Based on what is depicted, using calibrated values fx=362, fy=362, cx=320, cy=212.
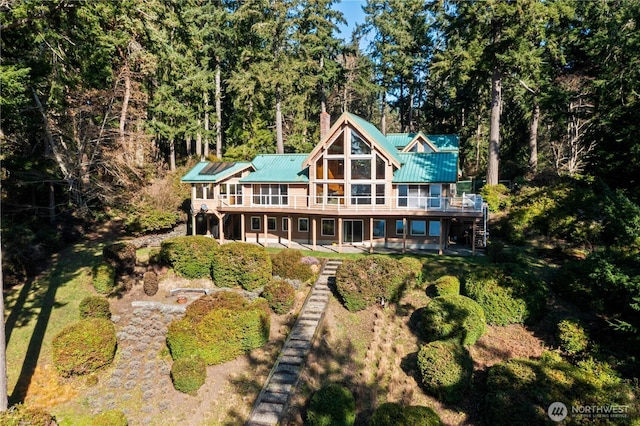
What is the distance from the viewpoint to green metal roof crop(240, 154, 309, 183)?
2798 centimetres

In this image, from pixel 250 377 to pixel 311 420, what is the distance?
405cm

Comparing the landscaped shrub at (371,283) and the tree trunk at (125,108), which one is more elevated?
the tree trunk at (125,108)

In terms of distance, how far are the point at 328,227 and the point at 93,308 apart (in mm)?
16435

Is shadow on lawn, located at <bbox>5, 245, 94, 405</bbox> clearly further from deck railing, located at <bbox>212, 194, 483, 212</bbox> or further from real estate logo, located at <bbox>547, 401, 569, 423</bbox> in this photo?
real estate logo, located at <bbox>547, 401, 569, 423</bbox>

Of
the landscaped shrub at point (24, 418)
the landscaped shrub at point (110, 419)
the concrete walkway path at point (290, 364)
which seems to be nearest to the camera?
the landscaped shrub at point (24, 418)

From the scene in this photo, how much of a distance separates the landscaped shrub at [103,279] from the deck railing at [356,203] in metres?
9.24

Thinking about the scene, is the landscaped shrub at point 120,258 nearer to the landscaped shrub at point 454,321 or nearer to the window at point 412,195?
the landscaped shrub at point 454,321

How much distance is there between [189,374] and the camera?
13.9 metres

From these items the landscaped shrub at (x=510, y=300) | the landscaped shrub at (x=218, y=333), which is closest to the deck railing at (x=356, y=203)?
the landscaped shrub at (x=510, y=300)

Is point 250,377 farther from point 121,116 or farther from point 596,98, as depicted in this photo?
point 596,98

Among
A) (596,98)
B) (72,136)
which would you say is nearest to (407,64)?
(596,98)

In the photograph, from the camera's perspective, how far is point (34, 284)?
66.0ft

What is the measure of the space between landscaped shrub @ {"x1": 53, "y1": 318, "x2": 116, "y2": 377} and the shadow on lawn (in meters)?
1.31

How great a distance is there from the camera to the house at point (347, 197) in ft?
82.2
